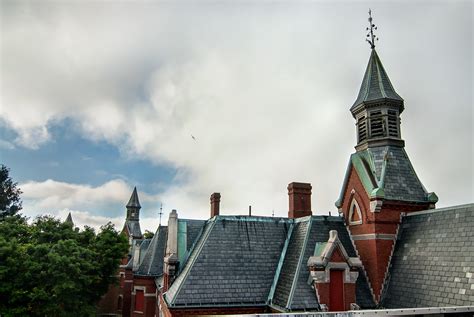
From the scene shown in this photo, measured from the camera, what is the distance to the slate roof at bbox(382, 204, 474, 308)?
13.6 metres

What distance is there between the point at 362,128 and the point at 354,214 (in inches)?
216

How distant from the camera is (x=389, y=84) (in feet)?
69.9

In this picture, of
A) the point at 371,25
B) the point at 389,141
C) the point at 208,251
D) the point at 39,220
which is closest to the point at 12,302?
the point at 39,220

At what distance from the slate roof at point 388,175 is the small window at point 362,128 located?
1040 mm

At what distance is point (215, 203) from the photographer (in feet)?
85.3

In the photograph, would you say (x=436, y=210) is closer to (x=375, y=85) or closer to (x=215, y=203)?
(x=375, y=85)

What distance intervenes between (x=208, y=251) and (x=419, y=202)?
11683 mm

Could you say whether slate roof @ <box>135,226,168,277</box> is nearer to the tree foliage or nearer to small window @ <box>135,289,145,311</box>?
small window @ <box>135,289,145,311</box>

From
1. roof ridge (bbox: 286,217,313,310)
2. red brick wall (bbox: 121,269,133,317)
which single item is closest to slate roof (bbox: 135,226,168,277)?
red brick wall (bbox: 121,269,133,317)

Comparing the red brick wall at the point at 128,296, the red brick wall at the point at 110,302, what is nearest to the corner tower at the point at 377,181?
the red brick wall at the point at 128,296

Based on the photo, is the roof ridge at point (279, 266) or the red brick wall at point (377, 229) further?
the red brick wall at point (377, 229)

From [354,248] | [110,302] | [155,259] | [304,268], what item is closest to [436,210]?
[354,248]

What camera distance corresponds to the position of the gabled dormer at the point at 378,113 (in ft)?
65.8

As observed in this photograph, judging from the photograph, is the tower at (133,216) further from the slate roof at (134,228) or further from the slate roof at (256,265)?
the slate roof at (256,265)
